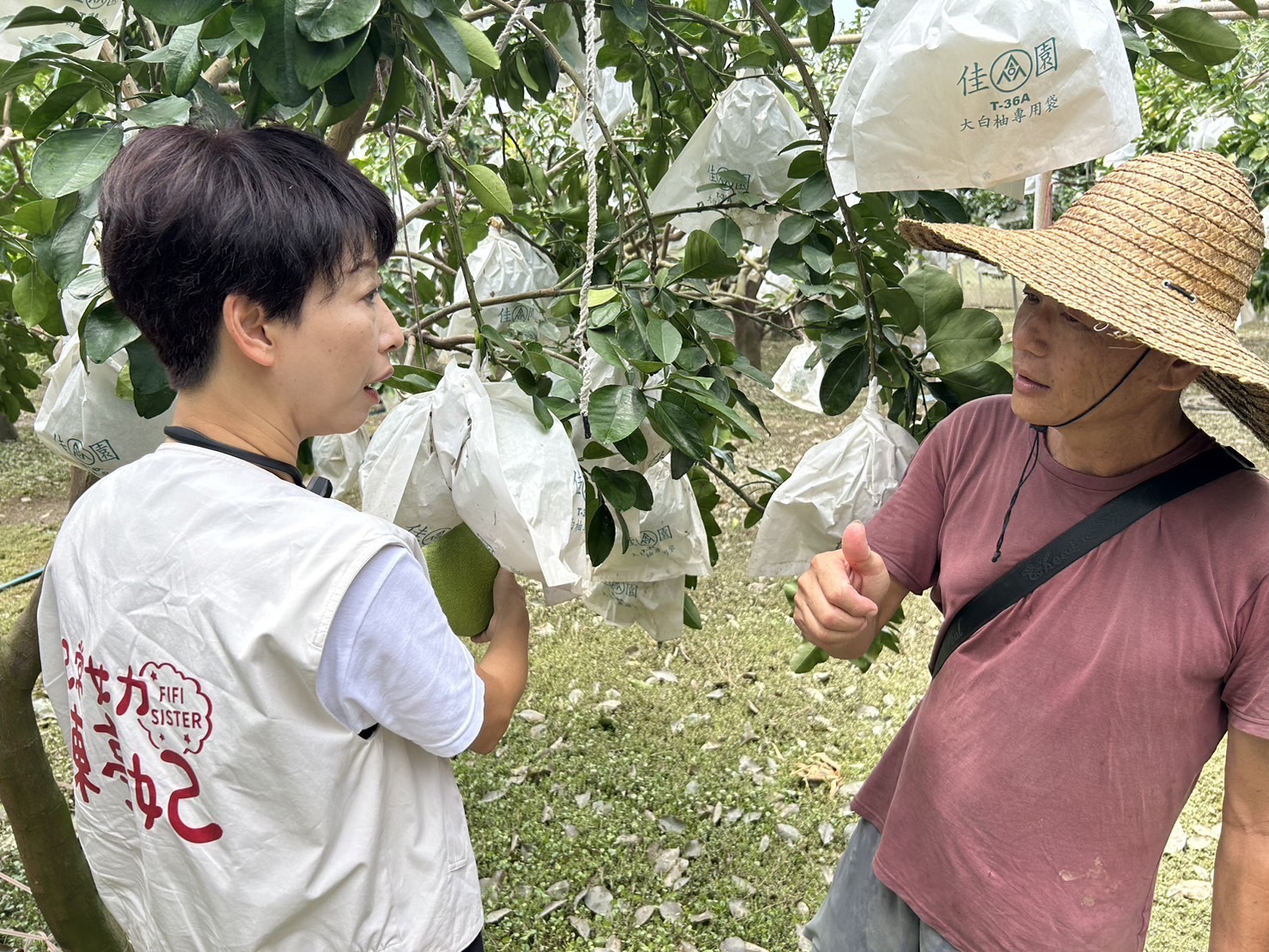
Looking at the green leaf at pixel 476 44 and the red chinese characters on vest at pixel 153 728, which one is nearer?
the red chinese characters on vest at pixel 153 728

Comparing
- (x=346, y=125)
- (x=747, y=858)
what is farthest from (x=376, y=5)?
(x=747, y=858)

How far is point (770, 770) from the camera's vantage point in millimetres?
2959

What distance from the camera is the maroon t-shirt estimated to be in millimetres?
1010

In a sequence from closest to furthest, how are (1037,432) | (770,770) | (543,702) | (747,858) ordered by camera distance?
1. (1037,432)
2. (747,858)
3. (770,770)
4. (543,702)

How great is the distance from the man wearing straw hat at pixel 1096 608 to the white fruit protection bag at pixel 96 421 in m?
0.88

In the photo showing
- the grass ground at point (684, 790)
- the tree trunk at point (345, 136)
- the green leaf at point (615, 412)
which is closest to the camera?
the green leaf at point (615, 412)

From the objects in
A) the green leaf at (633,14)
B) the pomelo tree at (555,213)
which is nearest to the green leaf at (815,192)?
the pomelo tree at (555,213)

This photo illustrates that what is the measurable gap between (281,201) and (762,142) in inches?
39.5

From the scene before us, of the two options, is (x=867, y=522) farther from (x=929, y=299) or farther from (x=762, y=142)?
(x=762, y=142)

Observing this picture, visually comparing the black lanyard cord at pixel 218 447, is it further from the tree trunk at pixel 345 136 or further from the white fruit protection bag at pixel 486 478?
the tree trunk at pixel 345 136

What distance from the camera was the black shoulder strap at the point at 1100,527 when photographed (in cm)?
106

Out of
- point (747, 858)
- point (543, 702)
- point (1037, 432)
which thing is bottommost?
point (543, 702)

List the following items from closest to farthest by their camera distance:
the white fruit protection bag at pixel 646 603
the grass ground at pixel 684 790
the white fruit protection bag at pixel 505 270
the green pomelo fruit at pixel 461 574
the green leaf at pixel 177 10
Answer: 1. the green leaf at pixel 177 10
2. the green pomelo fruit at pixel 461 574
3. the white fruit protection bag at pixel 646 603
4. the white fruit protection bag at pixel 505 270
5. the grass ground at pixel 684 790

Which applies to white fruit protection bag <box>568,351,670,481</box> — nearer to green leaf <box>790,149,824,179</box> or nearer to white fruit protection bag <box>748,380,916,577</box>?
white fruit protection bag <box>748,380,916,577</box>
